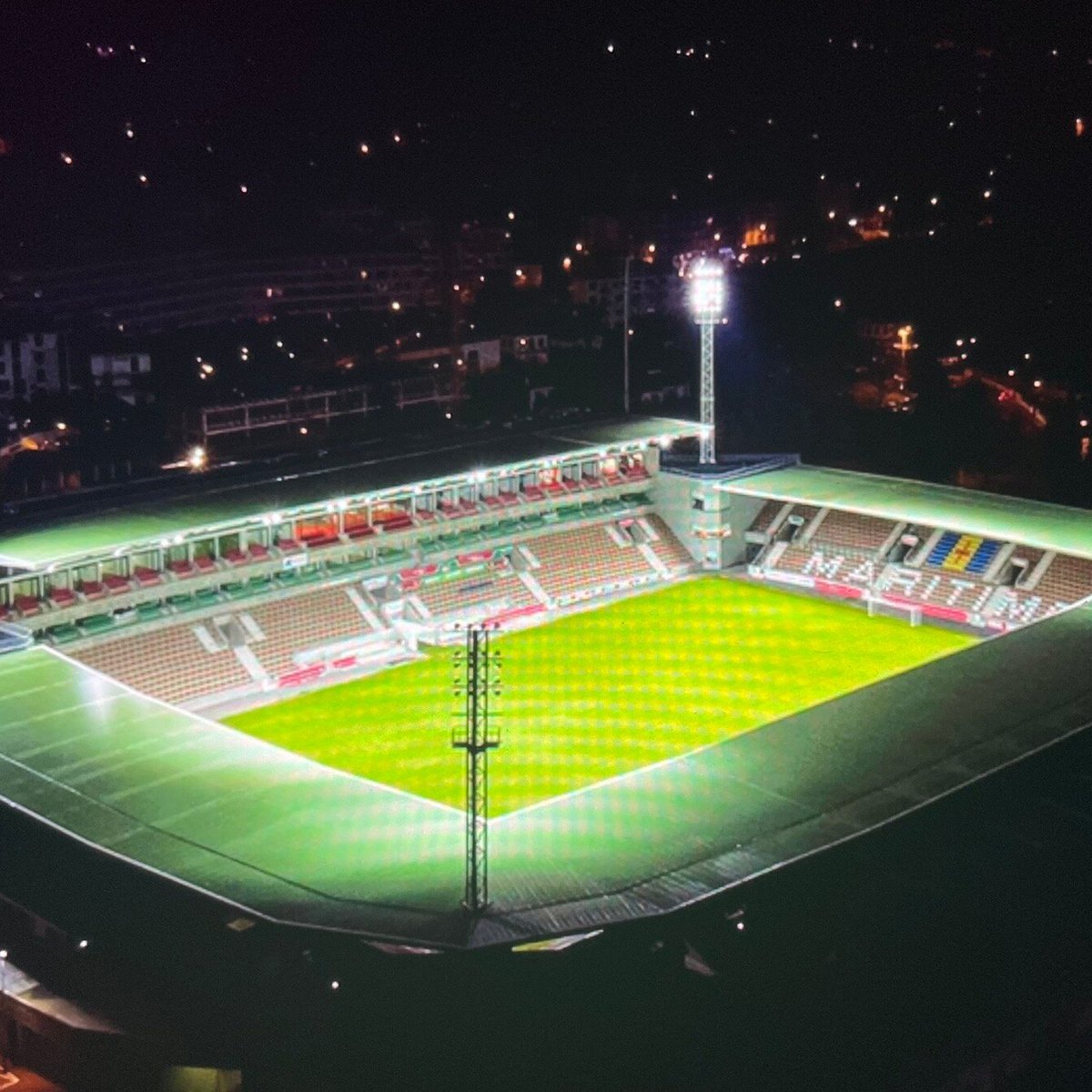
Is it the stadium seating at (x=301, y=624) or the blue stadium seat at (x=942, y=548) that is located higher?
the blue stadium seat at (x=942, y=548)

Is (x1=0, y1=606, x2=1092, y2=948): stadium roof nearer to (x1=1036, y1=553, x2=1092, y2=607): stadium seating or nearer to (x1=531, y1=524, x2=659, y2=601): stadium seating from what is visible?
(x1=1036, y1=553, x2=1092, y2=607): stadium seating

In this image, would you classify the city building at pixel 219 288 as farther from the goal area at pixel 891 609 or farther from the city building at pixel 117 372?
the goal area at pixel 891 609

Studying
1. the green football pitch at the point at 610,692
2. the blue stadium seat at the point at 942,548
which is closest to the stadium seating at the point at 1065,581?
the green football pitch at the point at 610,692

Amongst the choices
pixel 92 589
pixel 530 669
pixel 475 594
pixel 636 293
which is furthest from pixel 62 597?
pixel 636 293

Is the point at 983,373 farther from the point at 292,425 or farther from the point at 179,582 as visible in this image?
the point at 179,582

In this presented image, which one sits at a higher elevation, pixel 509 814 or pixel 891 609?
pixel 509 814

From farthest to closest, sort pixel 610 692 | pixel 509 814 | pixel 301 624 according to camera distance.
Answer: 1. pixel 301 624
2. pixel 610 692
3. pixel 509 814

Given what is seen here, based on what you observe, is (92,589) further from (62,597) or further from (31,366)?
(31,366)
